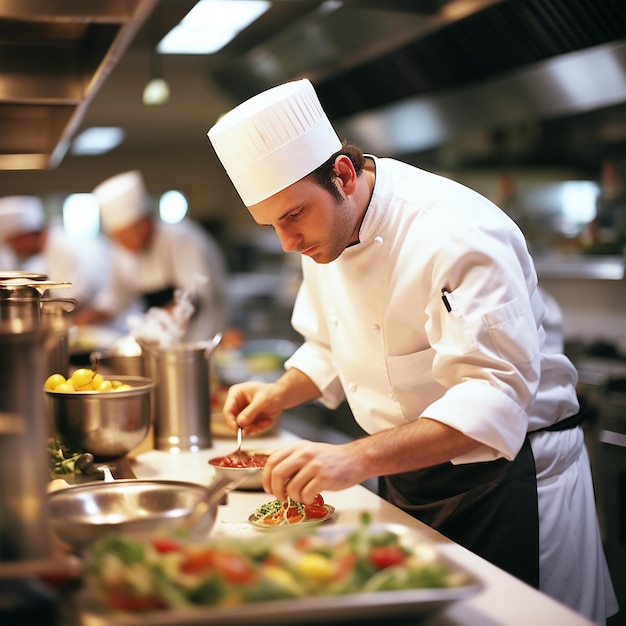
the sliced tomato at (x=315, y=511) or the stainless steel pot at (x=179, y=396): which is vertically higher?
the stainless steel pot at (x=179, y=396)

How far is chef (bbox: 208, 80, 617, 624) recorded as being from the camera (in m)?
1.72

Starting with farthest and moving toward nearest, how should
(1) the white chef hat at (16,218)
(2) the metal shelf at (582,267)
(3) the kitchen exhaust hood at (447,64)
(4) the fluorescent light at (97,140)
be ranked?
(4) the fluorescent light at (97,140)
(1) the white chef hat at (16,218)
(2) the metal shelf at (582,267)
(3) the kitchen exhaust hood at (447,64)

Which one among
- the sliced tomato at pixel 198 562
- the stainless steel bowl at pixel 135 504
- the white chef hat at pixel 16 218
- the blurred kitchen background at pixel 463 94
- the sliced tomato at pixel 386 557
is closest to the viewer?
the sliced tomato at pixel 198 562

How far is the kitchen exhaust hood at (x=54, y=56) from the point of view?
5.89 feet

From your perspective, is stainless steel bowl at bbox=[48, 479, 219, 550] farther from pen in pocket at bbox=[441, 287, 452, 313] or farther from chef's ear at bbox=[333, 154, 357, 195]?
chef's ear at bbox=[333, 154, 357, 195]

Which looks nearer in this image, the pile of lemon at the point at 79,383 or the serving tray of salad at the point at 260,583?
the serving tray of salad at the point at 260,583

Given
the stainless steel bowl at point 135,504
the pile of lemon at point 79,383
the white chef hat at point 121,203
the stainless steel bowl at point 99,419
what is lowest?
the stainless steel bowl at point 135,504

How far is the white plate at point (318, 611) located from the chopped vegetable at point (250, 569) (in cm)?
2

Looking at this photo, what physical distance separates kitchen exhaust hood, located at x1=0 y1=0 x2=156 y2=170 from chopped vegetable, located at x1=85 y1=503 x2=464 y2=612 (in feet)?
3.63

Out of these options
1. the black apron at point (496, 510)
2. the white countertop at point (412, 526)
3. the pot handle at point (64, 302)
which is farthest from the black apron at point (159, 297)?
the black apron at point (496, 510)

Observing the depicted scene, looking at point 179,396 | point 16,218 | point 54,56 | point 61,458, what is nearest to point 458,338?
point 61,458

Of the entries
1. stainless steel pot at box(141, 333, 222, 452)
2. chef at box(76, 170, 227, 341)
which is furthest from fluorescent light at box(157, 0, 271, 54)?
stainless steel pot at box(141, 333, 222, 452)

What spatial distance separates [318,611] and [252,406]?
3.90 ft

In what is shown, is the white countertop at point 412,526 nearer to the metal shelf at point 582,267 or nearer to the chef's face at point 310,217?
the chef's face at point 310,217
